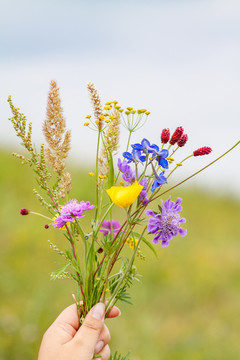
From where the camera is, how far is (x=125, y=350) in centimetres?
289

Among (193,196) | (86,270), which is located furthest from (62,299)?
(193,196)

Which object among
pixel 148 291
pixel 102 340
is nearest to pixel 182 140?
pixel 102 340

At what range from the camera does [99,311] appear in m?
1.12

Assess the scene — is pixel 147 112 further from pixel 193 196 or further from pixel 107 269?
pixel 193 196

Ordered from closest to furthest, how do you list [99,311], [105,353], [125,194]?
1. [125,194]
2. [99,311]
3. [105,353]

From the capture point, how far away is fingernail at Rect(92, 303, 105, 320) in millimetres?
1111

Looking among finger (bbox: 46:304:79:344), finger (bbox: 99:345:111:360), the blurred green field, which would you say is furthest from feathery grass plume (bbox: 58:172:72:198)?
the blurred green field

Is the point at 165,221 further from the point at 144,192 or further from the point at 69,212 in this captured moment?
the point at 69,212

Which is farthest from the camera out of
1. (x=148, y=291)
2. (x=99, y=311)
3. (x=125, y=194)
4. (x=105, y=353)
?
(x=148, y=291)

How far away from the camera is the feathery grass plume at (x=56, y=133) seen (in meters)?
1.08

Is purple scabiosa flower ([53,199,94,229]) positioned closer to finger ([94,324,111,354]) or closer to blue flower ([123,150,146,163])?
blue flower ([123,150,146,163])

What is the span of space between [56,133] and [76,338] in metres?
0.50

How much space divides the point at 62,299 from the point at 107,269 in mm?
2003

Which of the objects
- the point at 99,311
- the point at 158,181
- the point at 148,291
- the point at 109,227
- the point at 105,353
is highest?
the point at 158,181
